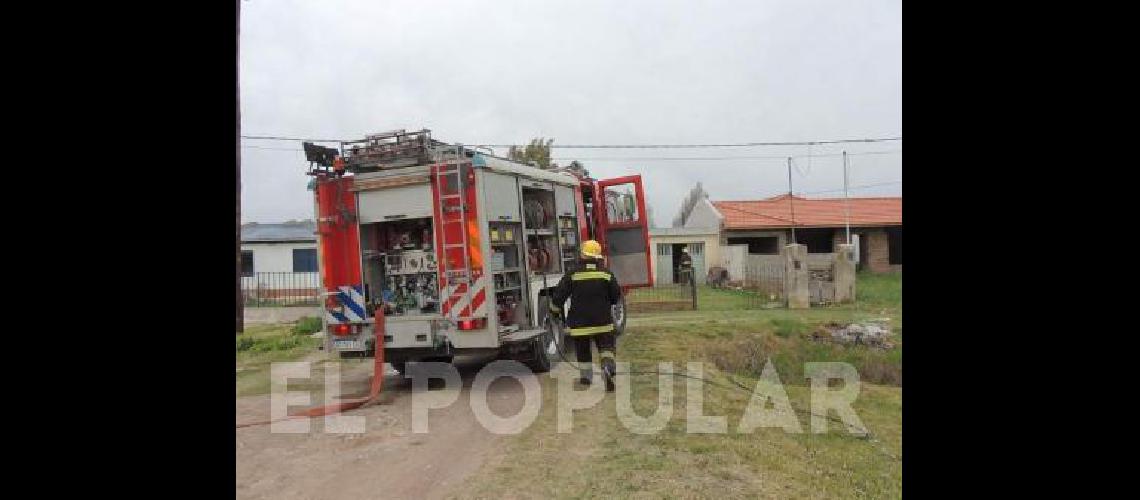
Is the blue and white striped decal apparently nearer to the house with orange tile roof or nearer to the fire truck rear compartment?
the fire truck rear compartment

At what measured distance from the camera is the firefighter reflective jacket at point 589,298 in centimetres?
766

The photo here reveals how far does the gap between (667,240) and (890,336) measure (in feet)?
54.6

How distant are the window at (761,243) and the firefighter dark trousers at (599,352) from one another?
73.0 feet

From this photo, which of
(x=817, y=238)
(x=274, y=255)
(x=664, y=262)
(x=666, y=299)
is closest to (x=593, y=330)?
(x=666, y=299)

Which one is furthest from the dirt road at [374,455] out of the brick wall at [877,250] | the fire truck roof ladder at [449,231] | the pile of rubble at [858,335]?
the brick wall at [877,250]

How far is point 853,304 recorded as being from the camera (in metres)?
17.6

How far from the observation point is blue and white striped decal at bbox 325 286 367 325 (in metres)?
8.16

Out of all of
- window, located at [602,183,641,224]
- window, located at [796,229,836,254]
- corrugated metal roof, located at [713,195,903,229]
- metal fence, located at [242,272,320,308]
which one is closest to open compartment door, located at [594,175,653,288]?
window, located at [602,183,641,224]

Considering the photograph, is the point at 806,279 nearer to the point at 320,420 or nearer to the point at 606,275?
the point at 606,275

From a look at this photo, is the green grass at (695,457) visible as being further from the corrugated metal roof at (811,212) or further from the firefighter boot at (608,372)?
the corrugated metal roof at (811,212)

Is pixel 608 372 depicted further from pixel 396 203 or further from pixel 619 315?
pixel 619 315

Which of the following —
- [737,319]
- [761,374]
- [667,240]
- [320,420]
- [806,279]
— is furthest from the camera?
[667,240]
